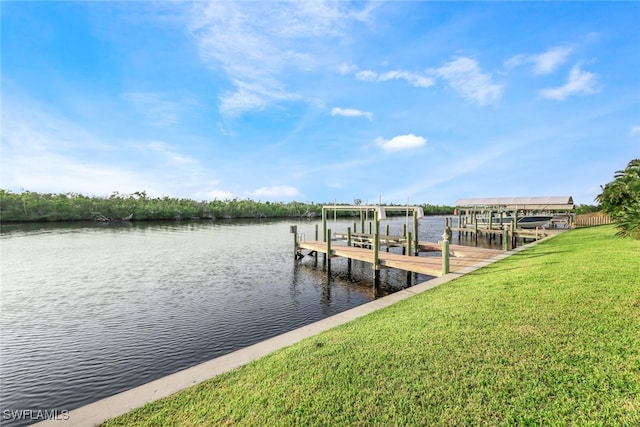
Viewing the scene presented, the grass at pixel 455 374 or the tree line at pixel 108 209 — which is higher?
the tree line at pixel 108 209

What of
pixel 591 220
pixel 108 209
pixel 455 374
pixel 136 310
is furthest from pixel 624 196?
pixel 108 209

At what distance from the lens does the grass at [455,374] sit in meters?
3.20

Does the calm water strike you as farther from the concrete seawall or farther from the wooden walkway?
the concrete seawall

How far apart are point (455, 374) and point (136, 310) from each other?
34.6ft

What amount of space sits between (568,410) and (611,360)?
127cm

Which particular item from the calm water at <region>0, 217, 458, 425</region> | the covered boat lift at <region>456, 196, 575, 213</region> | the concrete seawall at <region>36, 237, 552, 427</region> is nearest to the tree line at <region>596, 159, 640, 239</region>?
the covered boat lift at <region>456, 196, 575, 213</region>

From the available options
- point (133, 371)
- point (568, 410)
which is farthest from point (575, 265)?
point (133, 371)

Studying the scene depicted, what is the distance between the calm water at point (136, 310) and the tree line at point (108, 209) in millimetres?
35870

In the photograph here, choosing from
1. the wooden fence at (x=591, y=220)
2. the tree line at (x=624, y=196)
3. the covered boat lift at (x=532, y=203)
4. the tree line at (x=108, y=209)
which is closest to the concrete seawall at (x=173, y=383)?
the tree line at (x=624, y=196)

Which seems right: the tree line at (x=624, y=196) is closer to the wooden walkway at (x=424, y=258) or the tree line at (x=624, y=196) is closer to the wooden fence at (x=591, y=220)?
the wooden walkway at (x=424, y=258)

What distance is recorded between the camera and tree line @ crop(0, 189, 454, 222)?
46.9 metres

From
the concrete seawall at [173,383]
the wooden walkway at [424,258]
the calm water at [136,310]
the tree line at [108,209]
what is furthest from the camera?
the tree line at [108,209]

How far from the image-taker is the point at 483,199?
109 ft

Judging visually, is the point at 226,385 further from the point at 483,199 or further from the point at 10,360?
the point at 483,199
